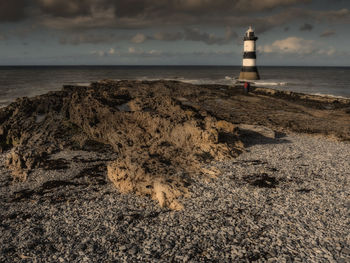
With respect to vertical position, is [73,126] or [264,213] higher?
[73,126]

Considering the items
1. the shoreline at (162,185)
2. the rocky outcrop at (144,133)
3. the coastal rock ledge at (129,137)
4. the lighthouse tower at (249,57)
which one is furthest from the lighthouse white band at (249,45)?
the coastal rock ledge at (129,137)

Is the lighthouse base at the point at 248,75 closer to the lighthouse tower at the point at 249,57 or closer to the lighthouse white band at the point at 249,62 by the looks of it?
the lighthouse tower at the point at 249,57

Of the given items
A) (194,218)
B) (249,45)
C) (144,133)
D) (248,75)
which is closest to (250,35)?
(249,45)

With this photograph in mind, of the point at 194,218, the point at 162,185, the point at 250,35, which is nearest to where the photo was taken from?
the point at 194,218

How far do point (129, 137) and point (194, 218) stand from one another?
404 inches

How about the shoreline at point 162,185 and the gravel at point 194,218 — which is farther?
the shoreline at point 162,185

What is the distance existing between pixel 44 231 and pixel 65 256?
2.09 m

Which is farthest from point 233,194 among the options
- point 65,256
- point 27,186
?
point 27,186

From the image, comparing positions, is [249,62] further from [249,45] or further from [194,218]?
[194,218]

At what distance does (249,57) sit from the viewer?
70312 mm

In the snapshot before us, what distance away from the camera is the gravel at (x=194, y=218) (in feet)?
30.5

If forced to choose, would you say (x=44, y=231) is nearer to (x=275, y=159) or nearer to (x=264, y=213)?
(x=264, y=213)

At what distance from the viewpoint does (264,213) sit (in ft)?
37.5

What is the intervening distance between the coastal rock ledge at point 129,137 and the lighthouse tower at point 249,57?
50045 millimetres
